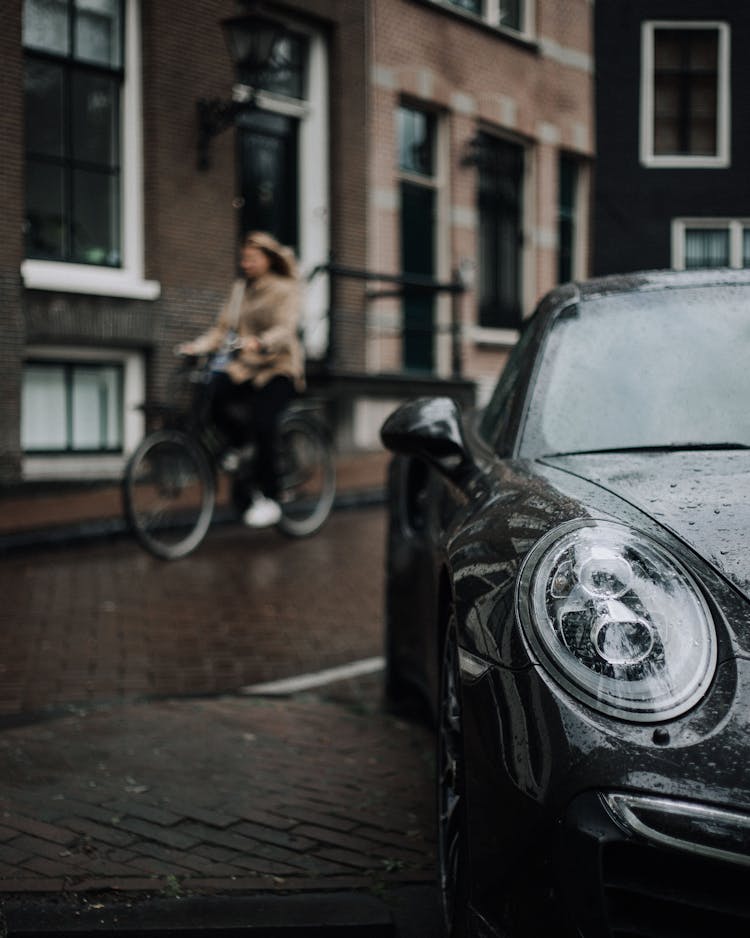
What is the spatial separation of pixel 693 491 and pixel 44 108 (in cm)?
1162

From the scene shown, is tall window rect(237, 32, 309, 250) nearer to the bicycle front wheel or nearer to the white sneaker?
the white sneaker

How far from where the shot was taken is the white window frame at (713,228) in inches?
178

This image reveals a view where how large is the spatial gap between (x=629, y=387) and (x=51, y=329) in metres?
10.0

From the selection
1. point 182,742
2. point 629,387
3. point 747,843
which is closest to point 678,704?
point 747,843

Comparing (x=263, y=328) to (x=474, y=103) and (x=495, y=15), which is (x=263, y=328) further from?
(x=474, y=103)

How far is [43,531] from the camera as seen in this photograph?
927cm

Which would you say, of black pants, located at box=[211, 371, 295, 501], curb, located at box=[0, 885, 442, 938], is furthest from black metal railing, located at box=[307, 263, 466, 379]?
curb, located at box=[0, 885, 442, 938]

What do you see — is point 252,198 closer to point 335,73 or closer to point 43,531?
point 335,73

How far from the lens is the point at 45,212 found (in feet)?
43.3

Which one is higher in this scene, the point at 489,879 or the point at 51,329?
the point at 51,329

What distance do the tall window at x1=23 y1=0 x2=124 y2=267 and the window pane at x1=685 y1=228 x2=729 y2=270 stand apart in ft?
30.2

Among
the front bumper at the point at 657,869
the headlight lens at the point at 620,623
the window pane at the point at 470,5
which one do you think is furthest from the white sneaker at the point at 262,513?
the window pane at the point at 470,5

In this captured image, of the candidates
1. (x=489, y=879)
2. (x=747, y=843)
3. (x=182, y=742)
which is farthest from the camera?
(x=182, y=742)

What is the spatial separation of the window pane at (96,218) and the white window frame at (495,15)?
5.96 m
